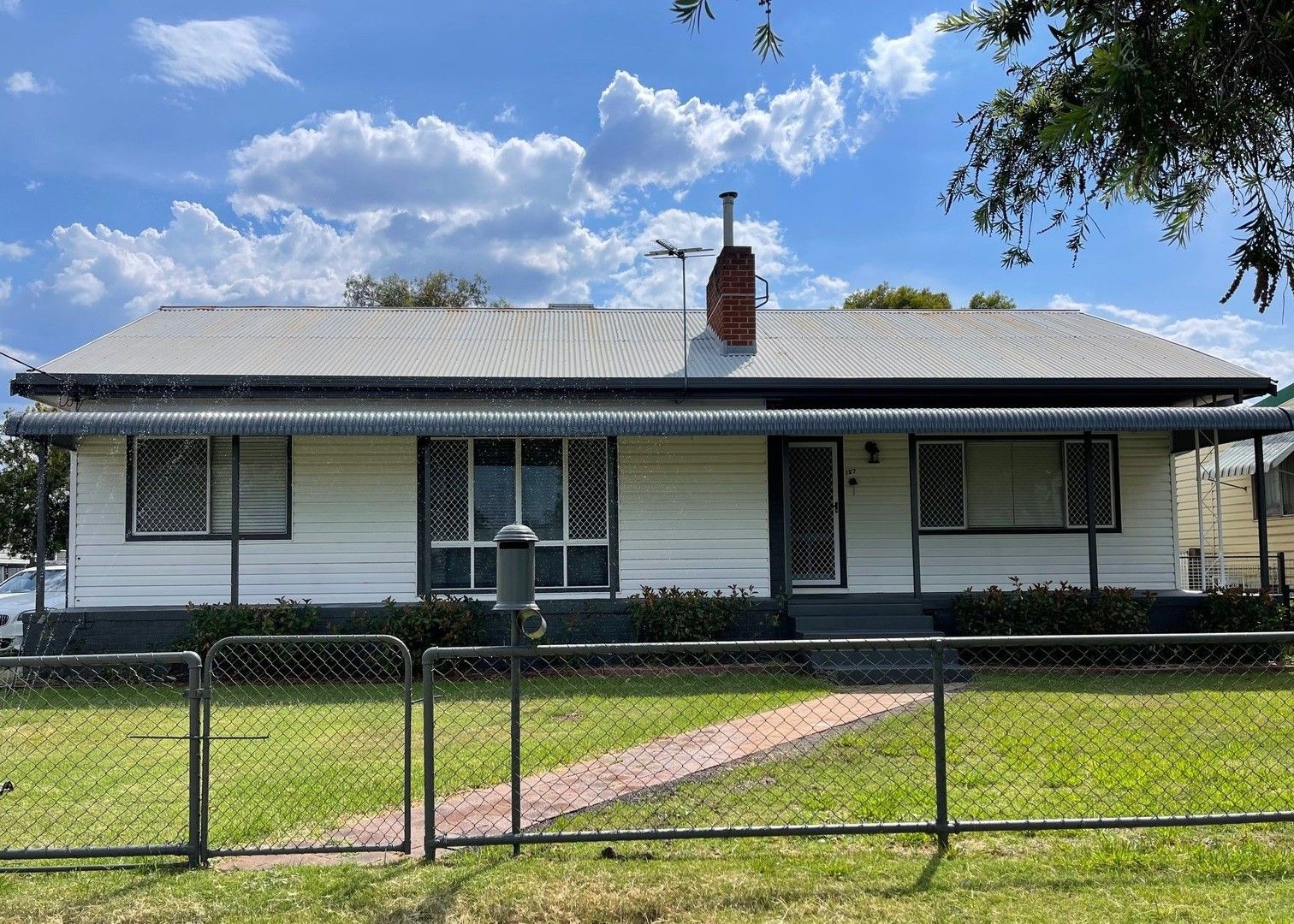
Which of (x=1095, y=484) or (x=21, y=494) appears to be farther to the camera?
(x=21, y=494)

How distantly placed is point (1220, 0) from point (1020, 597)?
32.0 ft

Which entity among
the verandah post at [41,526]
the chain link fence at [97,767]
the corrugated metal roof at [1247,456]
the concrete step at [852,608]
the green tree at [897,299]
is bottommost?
the chain link fence at [97,767]

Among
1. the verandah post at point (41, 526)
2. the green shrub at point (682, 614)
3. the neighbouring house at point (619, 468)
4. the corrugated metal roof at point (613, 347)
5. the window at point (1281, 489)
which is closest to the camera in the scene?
the verandah post at point (41, 526)

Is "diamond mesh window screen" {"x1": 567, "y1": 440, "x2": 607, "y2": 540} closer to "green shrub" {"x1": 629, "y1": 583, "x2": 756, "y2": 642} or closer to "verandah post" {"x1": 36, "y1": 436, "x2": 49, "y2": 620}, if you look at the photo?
"green shrub" {"x1": 629, "y1": 583, "x2": 756, "y2": 642}

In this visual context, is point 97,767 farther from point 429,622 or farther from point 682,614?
point 682,614

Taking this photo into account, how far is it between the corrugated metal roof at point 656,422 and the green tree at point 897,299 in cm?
2347

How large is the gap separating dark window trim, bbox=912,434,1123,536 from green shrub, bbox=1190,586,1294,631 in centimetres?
165

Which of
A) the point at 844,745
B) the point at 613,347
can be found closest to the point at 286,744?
the point at 844,745

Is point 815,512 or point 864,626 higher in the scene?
point 815,512

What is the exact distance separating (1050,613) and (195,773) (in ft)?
33.7

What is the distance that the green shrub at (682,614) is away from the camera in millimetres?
12148

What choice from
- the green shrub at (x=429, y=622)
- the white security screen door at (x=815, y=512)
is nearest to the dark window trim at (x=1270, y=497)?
the white security screen door at (x=815, y=512)

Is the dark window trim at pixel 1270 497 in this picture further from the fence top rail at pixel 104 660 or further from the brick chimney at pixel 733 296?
the fence top rail at pixel 104 660

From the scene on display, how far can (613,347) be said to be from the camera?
49.6 feet
